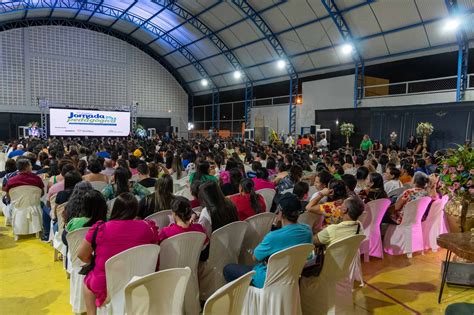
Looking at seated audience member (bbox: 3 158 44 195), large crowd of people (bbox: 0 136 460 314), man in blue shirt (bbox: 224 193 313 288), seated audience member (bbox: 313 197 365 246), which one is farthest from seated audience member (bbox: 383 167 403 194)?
seated audience member (bbox: 3 158 44 195)

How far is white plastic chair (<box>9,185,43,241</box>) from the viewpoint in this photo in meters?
4.59

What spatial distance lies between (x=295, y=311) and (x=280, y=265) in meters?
0.44

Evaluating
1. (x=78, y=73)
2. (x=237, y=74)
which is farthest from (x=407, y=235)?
(x=78, y=73)

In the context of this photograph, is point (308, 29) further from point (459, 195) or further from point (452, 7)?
point (459, 195)

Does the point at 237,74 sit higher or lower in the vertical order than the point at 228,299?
higher

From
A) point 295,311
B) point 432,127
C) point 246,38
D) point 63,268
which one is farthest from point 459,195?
point 246,38

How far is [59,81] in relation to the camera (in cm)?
2169

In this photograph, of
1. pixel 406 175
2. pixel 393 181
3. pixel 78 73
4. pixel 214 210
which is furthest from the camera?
pixel 78 73

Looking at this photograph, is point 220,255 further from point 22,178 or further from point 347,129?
point 347,129

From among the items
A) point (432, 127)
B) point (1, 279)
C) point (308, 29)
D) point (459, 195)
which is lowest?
point (1, 279)

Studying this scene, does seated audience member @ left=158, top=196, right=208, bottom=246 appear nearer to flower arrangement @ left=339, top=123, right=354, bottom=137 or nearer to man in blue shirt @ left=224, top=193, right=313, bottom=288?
man in blue shirt @ left=224, top=193, right=313, bottom=288

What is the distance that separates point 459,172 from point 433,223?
1276mm

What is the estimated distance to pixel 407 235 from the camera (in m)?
4.27

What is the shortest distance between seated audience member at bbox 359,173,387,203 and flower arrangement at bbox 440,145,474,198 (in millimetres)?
663
